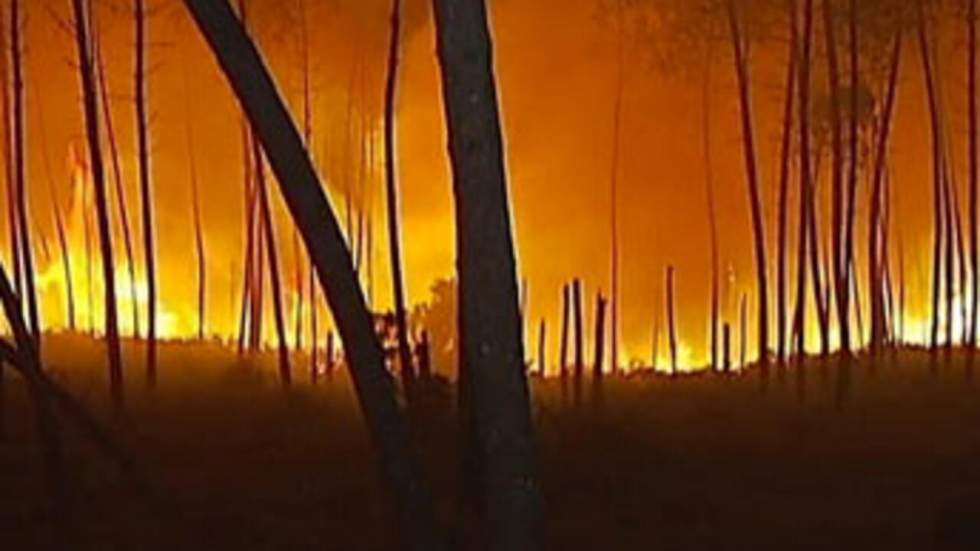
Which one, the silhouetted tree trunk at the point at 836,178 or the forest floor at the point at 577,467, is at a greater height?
the silhouetted tree trunk at the point at 836,178

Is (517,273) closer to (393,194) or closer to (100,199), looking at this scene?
(393,194)

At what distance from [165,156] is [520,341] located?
1321 cm

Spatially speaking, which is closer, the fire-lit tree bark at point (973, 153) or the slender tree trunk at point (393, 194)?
the slender tree trunk at point (393, 194)

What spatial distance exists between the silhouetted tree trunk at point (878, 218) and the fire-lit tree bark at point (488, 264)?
10226mm

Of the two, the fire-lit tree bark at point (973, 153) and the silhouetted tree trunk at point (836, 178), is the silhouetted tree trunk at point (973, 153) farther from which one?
the silhouetted tree trunk at point (836, 178)

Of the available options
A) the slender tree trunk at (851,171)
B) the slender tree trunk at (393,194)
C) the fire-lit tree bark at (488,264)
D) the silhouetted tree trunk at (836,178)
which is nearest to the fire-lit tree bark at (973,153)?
the slender tree trunk at (851,171)

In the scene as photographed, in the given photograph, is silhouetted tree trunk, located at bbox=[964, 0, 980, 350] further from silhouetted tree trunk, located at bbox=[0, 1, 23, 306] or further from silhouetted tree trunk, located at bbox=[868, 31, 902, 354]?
silhouetted tree trunk, located at bbox=[0, 1, 23, 306]

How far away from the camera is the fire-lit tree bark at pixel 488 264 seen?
243 inches

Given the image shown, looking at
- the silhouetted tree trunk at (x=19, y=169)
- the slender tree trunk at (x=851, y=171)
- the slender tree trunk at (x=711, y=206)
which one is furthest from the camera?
the slender tree trunk at (x=711, y=206)

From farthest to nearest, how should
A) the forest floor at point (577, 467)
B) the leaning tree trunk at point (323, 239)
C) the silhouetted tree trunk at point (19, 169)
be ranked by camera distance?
1. the silhouetted tree trunk at point (19, 169)
2. the forest floor at point (577, 467)
3. the leaning tree trunk at point (323, 239)

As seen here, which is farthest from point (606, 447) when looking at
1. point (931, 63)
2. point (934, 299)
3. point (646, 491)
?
point (931, 63)

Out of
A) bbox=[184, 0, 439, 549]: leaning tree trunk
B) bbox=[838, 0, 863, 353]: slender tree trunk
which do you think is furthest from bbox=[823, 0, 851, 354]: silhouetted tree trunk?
bbox=[184, 0, 439, 549]: leaning tree trunk

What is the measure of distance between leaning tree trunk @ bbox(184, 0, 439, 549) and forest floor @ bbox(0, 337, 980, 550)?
8.08ft

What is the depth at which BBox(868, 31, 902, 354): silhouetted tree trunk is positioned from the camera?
16156mm
